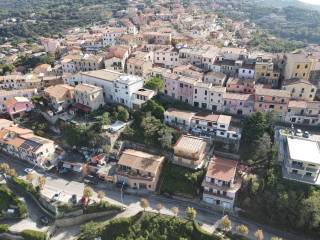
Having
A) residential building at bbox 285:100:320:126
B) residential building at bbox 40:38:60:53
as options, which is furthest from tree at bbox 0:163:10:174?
residential building at bbox 40:38:60:53

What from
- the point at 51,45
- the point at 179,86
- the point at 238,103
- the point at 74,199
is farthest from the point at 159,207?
the point at 51,45

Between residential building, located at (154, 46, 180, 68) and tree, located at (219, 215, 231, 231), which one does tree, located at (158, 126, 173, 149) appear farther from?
residential building, located at (154, 46, 180, 68)

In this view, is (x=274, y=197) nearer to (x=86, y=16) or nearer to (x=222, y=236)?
(x=222, y=236)

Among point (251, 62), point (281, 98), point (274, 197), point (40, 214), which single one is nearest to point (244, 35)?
point (251, 62)

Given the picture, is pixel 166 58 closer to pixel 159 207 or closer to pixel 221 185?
pixel 221 185

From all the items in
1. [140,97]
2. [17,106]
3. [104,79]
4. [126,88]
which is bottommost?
[17,106]
